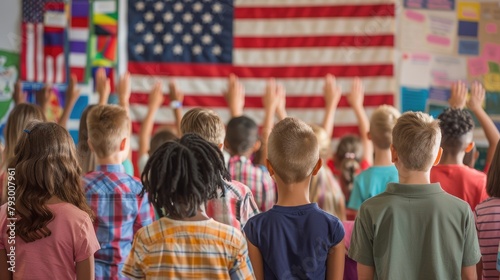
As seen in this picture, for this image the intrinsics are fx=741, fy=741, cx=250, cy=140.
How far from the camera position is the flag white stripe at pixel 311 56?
23.5ft

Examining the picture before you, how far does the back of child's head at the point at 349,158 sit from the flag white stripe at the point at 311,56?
139cm

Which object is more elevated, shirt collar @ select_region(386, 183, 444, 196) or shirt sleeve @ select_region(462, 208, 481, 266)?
shirt collar @ select_region(386, 183, 444, 196)

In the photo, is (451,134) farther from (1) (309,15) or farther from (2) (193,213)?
(1) (309,15)

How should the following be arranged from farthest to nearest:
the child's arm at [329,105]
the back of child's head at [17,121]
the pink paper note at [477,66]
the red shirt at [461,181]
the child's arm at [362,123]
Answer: the pink paper note at [477,66]
the child's arm at [329,105]
the child's arm at [362,123]
the back of child's head at [17,121]
the red shirt at [461,181]

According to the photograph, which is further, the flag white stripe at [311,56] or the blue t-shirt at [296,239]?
the flag white stripe at [311,56]

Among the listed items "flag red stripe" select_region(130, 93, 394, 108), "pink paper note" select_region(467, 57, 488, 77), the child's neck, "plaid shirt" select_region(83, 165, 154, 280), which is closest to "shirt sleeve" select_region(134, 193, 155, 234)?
"plaid shirt" select_region(83, 165, 154, 280)

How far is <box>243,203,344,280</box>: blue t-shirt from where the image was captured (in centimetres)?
289

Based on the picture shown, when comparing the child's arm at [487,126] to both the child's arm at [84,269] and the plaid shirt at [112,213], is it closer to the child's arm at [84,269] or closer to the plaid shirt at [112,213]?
the plaid shirt at [112,213]

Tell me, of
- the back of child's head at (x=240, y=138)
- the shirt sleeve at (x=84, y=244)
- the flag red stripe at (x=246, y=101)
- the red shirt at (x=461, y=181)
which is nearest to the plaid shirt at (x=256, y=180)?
the back of child's head at (x=240, y=138)

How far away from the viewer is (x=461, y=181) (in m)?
3.86

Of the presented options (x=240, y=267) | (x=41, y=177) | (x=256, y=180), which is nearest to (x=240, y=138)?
(x=256, y=180)

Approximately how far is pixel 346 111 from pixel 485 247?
152 inches

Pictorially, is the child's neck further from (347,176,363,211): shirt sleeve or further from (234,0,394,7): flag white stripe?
(234,0,394,7): flag white stripe

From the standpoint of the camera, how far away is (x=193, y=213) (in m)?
2.55
